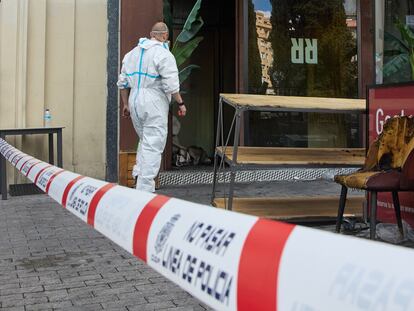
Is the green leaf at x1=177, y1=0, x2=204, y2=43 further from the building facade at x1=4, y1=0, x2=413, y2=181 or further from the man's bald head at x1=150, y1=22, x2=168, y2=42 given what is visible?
the man's bald head at x1=150, y1=22, x2=168, y2=42

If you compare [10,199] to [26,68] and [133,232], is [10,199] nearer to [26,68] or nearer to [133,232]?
[26,68]

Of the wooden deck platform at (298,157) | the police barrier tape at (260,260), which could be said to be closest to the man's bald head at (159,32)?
the wooden deck platform at (298,157)

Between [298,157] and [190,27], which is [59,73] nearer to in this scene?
[190,27]

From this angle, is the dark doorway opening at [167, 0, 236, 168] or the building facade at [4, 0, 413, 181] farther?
the dark doorway opening at [167, 0, 236, 168]

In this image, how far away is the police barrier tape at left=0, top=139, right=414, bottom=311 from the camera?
100cm

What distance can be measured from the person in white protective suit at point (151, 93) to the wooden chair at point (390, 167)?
7.24ft

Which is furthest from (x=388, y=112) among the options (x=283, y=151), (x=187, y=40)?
(x=187, y=40)

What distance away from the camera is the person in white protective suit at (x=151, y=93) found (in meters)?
5.62

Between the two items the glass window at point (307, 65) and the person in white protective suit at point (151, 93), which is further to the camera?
the glass window at point (307, 65)

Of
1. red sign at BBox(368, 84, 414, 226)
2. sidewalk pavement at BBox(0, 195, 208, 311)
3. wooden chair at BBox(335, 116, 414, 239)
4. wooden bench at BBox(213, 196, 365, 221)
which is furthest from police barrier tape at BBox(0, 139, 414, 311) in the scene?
wooden bench at BBox(213, 196, 365, 221)

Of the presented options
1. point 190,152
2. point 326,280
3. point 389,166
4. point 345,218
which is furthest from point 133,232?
point 190,152

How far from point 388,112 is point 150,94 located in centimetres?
253

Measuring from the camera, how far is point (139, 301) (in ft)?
10.7

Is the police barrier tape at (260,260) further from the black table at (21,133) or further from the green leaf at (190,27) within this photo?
the green leaf at (190,27)
